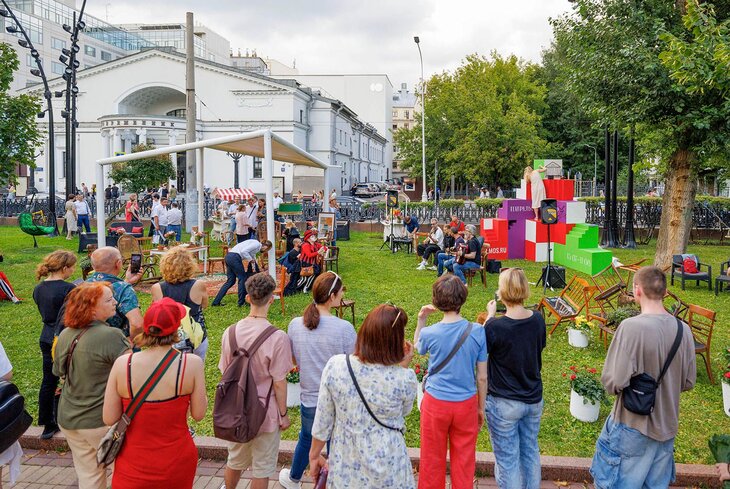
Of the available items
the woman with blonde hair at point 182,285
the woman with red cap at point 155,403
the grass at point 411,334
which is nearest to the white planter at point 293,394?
the grass at point 411,334

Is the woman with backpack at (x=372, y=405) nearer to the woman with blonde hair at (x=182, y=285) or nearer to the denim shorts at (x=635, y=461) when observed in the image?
the denim shorts at (x=635, y=461)

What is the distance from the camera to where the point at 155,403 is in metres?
3.00

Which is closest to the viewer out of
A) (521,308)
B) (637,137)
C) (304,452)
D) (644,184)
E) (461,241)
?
(521,308)

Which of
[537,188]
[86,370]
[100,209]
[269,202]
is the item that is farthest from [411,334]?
[537,188]

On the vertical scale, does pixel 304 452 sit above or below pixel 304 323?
below

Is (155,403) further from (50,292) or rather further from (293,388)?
(293,388)

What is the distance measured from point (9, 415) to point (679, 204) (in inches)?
582

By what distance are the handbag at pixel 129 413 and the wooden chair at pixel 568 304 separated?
20.3ft

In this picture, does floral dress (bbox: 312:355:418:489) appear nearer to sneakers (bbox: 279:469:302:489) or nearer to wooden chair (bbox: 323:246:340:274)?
sneakers (bbox: 279:469:302:489)

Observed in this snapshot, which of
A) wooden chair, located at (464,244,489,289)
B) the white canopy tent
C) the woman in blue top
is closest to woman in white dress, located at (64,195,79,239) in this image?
the white canopy tent

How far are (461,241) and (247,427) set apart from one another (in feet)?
31.8

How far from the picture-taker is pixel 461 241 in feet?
41.7

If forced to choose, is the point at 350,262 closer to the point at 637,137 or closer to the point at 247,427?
the point at 637,137

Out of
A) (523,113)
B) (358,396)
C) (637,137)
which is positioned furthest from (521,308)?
(523,113)
